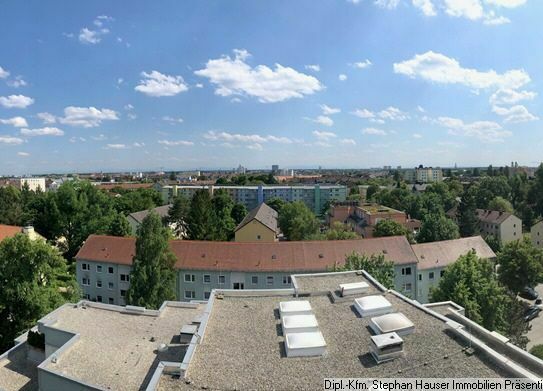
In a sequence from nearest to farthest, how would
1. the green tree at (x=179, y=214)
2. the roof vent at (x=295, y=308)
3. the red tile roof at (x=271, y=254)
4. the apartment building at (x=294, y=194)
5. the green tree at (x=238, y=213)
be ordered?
1. the roof vent at (x=295, y=308)
2. the red tile roof at (x=271, y=254)
3. the green tree at (x=179, y=214)
4. the green tree at (x=238, y=213)
5. the apartment building at (x=294, y=194)

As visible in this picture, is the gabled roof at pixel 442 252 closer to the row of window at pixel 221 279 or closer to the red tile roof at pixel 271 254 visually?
the red tile roof at pixel 271 254

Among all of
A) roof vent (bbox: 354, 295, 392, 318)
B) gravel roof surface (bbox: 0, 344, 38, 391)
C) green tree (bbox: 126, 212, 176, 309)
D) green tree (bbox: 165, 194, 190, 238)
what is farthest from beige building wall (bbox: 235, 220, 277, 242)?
roof vent (bbox: 354, 295, 392, 318)

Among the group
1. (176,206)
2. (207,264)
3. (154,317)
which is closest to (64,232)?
(176,206)

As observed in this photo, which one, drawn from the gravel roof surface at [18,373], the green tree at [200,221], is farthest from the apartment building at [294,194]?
the gravel roof surface at [18,373]

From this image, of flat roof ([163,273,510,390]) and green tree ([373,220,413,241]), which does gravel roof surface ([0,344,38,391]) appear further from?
green tree ([373,220,413,241])

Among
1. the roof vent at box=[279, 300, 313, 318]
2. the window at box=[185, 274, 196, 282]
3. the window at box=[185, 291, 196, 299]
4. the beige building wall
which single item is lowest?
the window at box=[185, 291, 196, 299]

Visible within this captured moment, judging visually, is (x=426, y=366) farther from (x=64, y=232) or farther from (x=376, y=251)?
(x=64, y=232)
